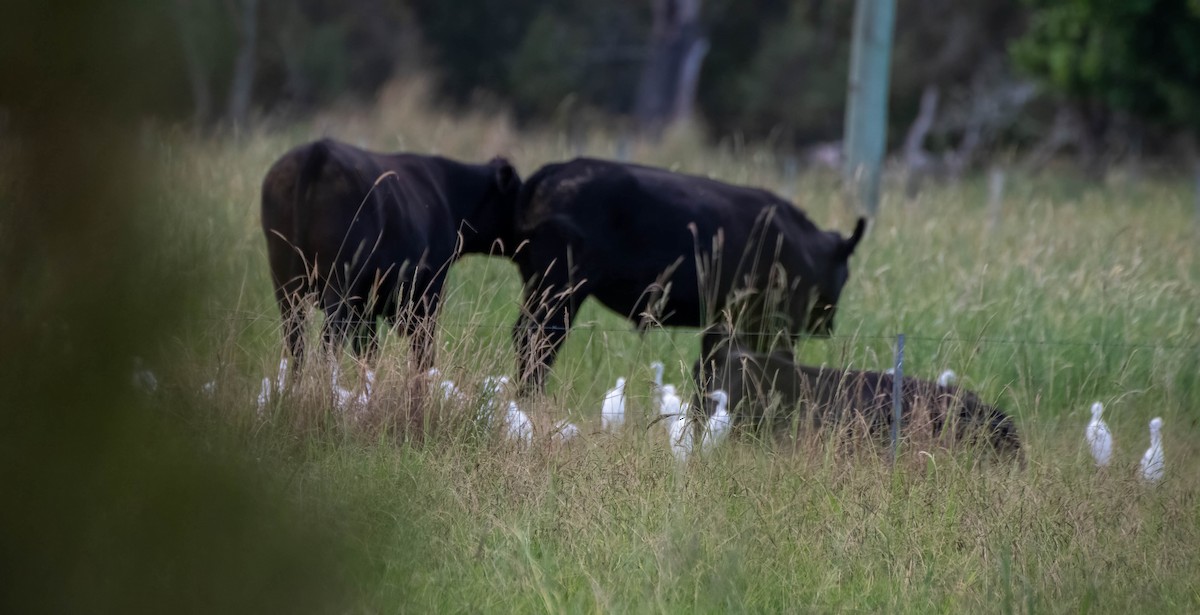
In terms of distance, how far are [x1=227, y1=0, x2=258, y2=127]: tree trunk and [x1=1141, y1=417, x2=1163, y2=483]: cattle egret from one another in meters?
25.7

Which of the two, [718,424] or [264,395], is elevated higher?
[264,395]

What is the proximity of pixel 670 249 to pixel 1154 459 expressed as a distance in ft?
9.73

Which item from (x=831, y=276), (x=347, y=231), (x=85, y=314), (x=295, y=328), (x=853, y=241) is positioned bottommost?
(x=831, y=276)

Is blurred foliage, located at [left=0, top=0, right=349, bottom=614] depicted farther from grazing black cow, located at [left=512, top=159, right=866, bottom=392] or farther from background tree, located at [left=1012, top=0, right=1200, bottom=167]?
background tree, located at [left=1012, top=0, right=1200, bottom=167]

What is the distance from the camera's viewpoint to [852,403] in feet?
21.8

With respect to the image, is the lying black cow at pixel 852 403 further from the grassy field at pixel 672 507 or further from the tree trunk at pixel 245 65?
the tree trunk at pixel 245 65

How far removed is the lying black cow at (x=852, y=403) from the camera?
5918mm

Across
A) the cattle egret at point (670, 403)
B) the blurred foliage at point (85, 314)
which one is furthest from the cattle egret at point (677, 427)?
the blurred foliage at point (85, 314)

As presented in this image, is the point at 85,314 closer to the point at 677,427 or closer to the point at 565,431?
the point at 565,431

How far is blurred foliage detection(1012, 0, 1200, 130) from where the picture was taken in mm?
20375

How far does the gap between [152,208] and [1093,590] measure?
3155mm

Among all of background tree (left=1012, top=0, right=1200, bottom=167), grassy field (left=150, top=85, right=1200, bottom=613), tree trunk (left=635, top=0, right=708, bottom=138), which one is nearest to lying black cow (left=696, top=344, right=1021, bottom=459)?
grassy field (left=150, top=85, right=1200, bottom=613)

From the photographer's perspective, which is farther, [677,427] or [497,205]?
[497,205]

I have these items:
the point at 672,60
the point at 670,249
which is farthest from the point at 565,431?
the point at 672,60
